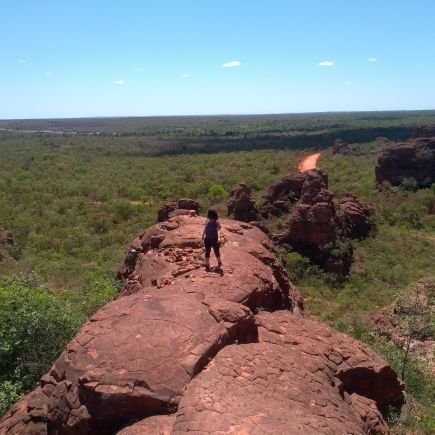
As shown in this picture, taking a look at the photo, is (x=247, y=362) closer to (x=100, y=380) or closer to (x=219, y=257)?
(x=100, y=380)

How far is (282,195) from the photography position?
97.7 feet

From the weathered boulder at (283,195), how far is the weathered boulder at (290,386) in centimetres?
1821

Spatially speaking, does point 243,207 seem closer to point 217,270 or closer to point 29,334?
point 217,270

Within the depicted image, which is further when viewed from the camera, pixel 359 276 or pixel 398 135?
pixel 398 135

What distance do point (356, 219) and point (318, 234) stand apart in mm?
5083

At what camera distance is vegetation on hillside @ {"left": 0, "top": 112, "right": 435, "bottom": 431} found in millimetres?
11961

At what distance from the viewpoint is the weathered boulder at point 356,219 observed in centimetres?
2777

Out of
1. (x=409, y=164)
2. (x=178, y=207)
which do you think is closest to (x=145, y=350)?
(x=178, y=207)

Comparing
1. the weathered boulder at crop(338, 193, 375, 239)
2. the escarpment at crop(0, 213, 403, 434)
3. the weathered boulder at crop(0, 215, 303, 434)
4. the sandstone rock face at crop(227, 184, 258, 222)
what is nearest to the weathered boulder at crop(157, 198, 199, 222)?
the sandstone rock face at crop(227, 184, 258, 222)

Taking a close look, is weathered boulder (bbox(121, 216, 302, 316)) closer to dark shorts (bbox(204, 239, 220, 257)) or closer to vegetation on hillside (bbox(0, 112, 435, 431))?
dark shorts (bbox(204, 239, 220, 257))

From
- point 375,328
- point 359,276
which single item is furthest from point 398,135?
point 375,328

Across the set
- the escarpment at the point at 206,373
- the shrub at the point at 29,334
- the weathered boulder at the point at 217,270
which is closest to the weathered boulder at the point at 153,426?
the escarpment at the point at 206,373

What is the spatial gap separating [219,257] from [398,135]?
9978 cm

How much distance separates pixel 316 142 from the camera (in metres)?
92.0
